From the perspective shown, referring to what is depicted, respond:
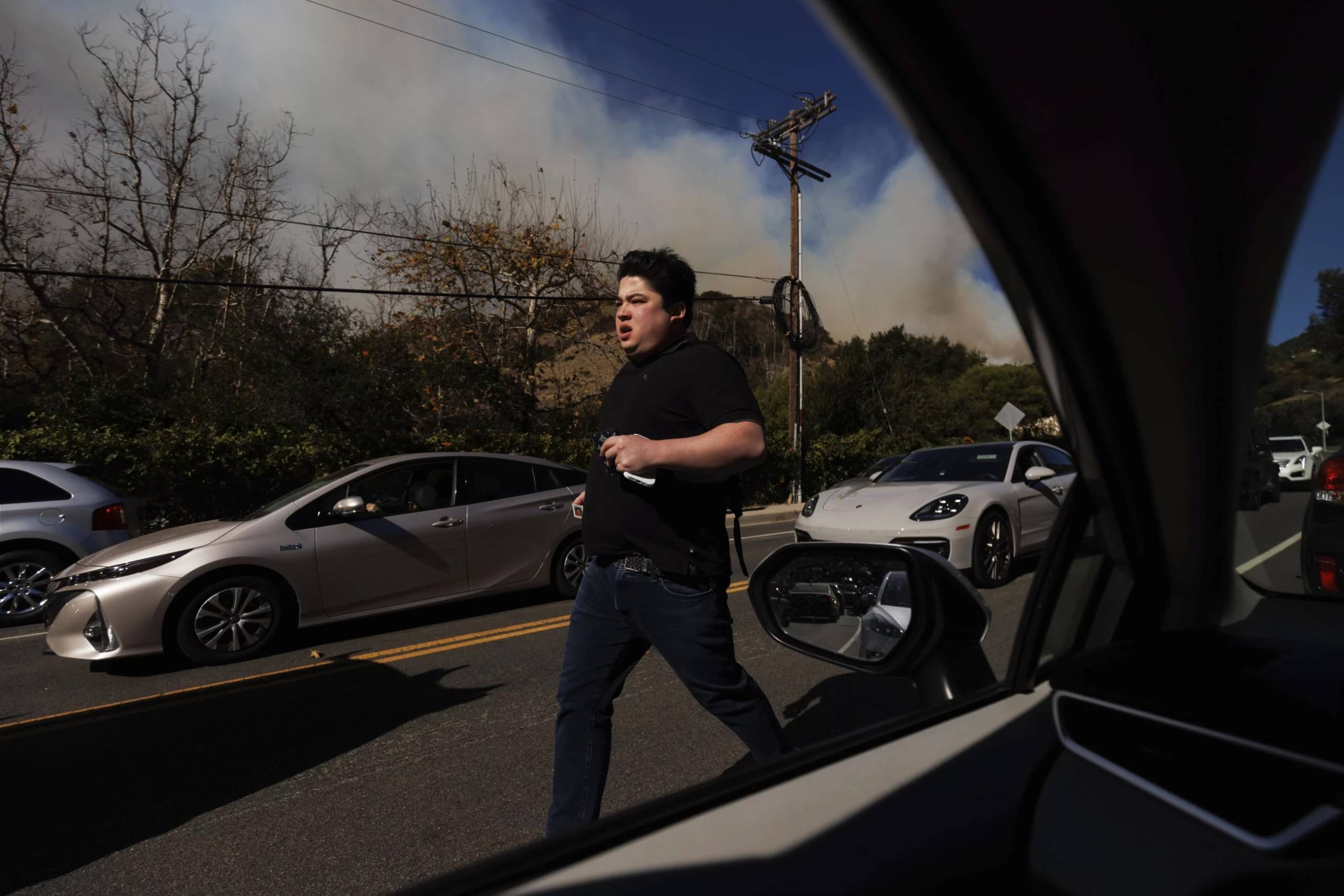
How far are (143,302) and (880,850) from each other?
18668 millimetres

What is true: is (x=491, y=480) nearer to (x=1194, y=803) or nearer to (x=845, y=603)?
(x=845, y=603)

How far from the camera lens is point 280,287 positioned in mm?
12633

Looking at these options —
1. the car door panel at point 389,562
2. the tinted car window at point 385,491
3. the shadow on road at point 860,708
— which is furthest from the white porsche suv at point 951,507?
the shadow on road at point 860,708

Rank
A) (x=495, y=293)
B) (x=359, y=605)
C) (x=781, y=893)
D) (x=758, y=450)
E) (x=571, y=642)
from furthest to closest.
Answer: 1. (x=495, y=293)
2. (x=359, y=605)
3. (x=571, y=642)
4. (x=758, y=450)
5. (x=781, y=893)

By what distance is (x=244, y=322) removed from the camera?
53.3ft

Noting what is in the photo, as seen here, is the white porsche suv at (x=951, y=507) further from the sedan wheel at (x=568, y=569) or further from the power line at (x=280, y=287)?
the power line at (x=280, y=287)

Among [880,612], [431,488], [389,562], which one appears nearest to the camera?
[880,612]

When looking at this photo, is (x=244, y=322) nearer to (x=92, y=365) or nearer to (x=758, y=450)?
(x=92, y=365)

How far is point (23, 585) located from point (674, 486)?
326 inches

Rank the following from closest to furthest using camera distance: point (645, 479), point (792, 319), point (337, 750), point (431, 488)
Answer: point (645, 479), point (337, 750), point (431, 488), point (792, 319)

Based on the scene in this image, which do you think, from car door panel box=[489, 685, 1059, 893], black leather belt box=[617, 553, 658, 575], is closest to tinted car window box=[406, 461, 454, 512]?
black leather belt box=[617, 553, 658, 575]

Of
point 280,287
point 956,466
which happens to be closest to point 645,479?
point 956,466

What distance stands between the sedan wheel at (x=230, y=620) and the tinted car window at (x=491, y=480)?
5.57 ft

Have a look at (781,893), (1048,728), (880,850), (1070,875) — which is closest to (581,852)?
(781,893)
